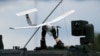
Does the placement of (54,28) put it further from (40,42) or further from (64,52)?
(64,52)

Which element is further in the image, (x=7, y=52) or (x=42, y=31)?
(x=42, y=31)

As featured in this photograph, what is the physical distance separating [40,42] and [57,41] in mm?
1076

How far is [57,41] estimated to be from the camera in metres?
28.7

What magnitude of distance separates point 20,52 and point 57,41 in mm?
2576

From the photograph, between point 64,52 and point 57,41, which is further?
point 57,41

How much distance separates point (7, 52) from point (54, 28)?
370 centimetres

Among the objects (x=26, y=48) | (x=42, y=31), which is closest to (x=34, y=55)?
(x=26, y=48)

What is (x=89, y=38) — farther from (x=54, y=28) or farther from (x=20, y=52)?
(x=20, y=52)

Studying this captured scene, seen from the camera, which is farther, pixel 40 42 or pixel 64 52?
pixel 40 42

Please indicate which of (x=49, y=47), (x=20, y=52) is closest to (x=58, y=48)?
(x=49, y=47)

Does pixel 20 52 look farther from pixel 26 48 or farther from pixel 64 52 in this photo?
pixel 64 52

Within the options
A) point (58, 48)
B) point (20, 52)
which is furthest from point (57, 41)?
point (20, 52)

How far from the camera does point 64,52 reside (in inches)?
1054

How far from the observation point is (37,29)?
28.0 m
